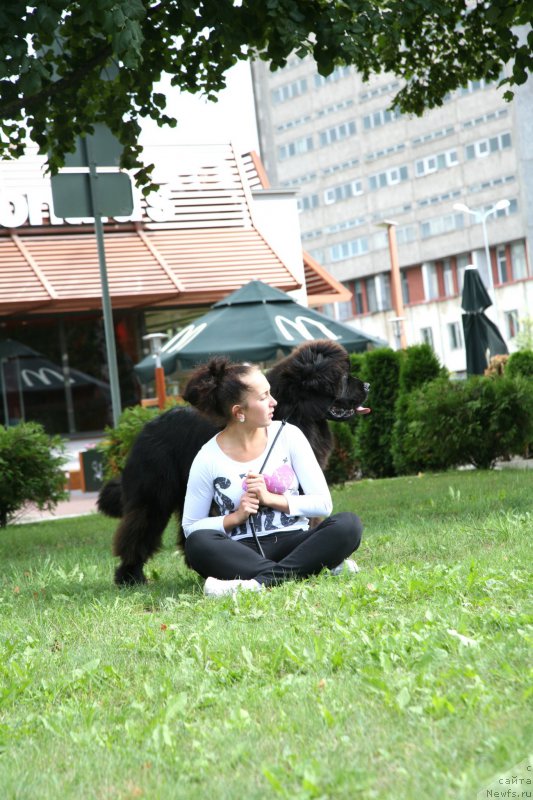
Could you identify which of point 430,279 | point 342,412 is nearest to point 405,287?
point 430,279

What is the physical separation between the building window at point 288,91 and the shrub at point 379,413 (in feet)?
255

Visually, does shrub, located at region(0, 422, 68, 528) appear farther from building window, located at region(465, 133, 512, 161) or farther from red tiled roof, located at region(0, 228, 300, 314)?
building window, located at region(465, 133, 512, 161)

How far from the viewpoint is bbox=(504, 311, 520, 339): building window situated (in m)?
68.8

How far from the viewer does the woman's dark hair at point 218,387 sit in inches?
237

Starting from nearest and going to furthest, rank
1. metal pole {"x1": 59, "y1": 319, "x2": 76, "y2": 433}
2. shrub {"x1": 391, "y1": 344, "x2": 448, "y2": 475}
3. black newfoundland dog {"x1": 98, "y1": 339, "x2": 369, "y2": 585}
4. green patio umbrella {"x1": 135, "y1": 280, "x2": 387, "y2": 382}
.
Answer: black newfoundland dog {"x1": 98, "y1": 339, "x2": 369, "y2": 585}
green patio umbrella {"x1": 135, "y1": 280, "x2": 387, "y2": 382}
shrub {"x1": 391, "y1": 344, "x2": 448, "y2": 475}
metal pole {"x1": 59, "y1": 319, "x2": 76, "y2": 433}

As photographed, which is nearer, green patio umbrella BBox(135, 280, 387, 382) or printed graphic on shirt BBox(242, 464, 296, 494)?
printed graphic on shirt BBox(242, 464, 296, 494)

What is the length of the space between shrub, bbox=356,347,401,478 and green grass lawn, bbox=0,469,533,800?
34.4ft

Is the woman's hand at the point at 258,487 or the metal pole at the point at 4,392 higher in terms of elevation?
the metal pole at the point at 4,392

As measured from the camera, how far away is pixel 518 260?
247 ft

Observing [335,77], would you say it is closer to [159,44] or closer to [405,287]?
[405,287]

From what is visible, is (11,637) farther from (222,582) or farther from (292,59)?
(292,59)

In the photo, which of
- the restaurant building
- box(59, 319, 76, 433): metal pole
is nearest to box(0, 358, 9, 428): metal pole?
the restaurant building

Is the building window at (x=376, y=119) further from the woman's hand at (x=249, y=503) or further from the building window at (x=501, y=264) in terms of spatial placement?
the woman's hand at (x=249, y=503)

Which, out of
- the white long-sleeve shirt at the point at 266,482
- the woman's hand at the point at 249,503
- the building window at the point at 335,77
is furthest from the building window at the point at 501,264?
the woman's hand at the point at 249,503
